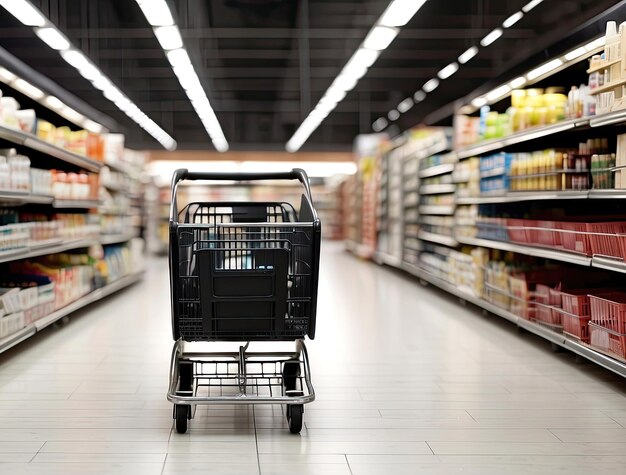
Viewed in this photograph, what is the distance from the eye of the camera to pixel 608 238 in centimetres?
456

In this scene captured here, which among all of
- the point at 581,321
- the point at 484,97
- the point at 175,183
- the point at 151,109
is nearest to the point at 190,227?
the point at 175,183

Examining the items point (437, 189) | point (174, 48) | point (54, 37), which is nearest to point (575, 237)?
point (437, 189)

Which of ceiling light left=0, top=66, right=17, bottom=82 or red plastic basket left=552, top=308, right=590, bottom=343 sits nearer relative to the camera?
red plastic basket left=552, top=308, right=590, bottom=343

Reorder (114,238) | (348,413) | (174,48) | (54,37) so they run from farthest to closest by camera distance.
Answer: (174,48) → (54,37) → (114,238) → (348,413)

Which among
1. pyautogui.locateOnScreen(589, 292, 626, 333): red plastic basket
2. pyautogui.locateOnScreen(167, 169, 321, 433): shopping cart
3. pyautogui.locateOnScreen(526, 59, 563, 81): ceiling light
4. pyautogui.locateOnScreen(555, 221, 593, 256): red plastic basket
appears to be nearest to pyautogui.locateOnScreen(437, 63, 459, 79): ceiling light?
pyautogui.locateOnScreen(526, 59, 563, 81): ceiling light

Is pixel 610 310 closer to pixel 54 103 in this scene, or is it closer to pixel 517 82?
pixel 517 82

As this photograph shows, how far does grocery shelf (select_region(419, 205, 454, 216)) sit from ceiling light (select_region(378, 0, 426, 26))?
2506 millimetres

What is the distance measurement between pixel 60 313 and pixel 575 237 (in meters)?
4.22

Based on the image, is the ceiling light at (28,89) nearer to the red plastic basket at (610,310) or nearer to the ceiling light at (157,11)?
the ceiling light at (157,11)

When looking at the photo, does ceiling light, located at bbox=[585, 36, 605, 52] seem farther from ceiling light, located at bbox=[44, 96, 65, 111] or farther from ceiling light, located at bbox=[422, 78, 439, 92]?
ceiling light, located at bbox=[422, 78, 439, 92]

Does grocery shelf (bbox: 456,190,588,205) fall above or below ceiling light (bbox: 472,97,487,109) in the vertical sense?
below

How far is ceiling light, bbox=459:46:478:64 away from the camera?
46.7 feet

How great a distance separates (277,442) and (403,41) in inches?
476

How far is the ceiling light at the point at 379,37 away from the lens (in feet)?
33.7
